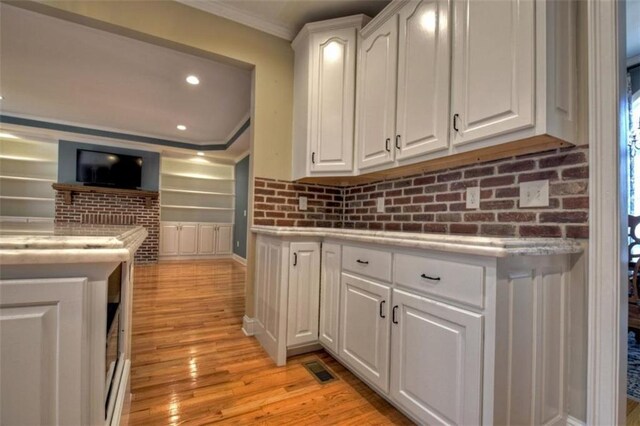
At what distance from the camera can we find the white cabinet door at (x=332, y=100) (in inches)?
85.6

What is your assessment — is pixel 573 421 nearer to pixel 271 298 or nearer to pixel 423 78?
pixel 271 298

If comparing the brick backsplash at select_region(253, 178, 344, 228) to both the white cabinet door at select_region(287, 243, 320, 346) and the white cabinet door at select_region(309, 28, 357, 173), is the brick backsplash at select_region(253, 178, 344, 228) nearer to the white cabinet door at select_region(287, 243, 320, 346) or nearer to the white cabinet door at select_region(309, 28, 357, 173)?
the white cabinet door at select_region(309, 28, 357, 173)

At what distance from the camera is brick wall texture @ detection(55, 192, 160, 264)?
17.5 feet

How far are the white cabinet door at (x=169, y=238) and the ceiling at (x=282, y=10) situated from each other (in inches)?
195

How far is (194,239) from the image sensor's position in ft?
20.8

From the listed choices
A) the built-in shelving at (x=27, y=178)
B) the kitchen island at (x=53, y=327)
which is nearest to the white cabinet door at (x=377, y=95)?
the kitchen island at (x=53, y=327)

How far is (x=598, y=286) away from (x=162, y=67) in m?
3.92

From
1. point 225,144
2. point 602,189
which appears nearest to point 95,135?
point 225,144

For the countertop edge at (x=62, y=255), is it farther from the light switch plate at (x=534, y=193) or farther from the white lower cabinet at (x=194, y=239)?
the white lower cabinet at (x=194, y=239)

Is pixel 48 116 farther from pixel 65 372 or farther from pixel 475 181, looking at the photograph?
pixel 475 181

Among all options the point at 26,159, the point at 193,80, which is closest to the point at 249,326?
the point at 193,80

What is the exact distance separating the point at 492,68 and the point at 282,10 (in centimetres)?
170

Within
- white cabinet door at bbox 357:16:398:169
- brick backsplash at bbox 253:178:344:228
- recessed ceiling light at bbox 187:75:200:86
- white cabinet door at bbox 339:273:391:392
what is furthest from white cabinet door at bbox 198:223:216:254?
white cabinet door at bbox 339:273:391:392

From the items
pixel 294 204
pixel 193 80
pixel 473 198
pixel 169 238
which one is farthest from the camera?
pixel 169 238
